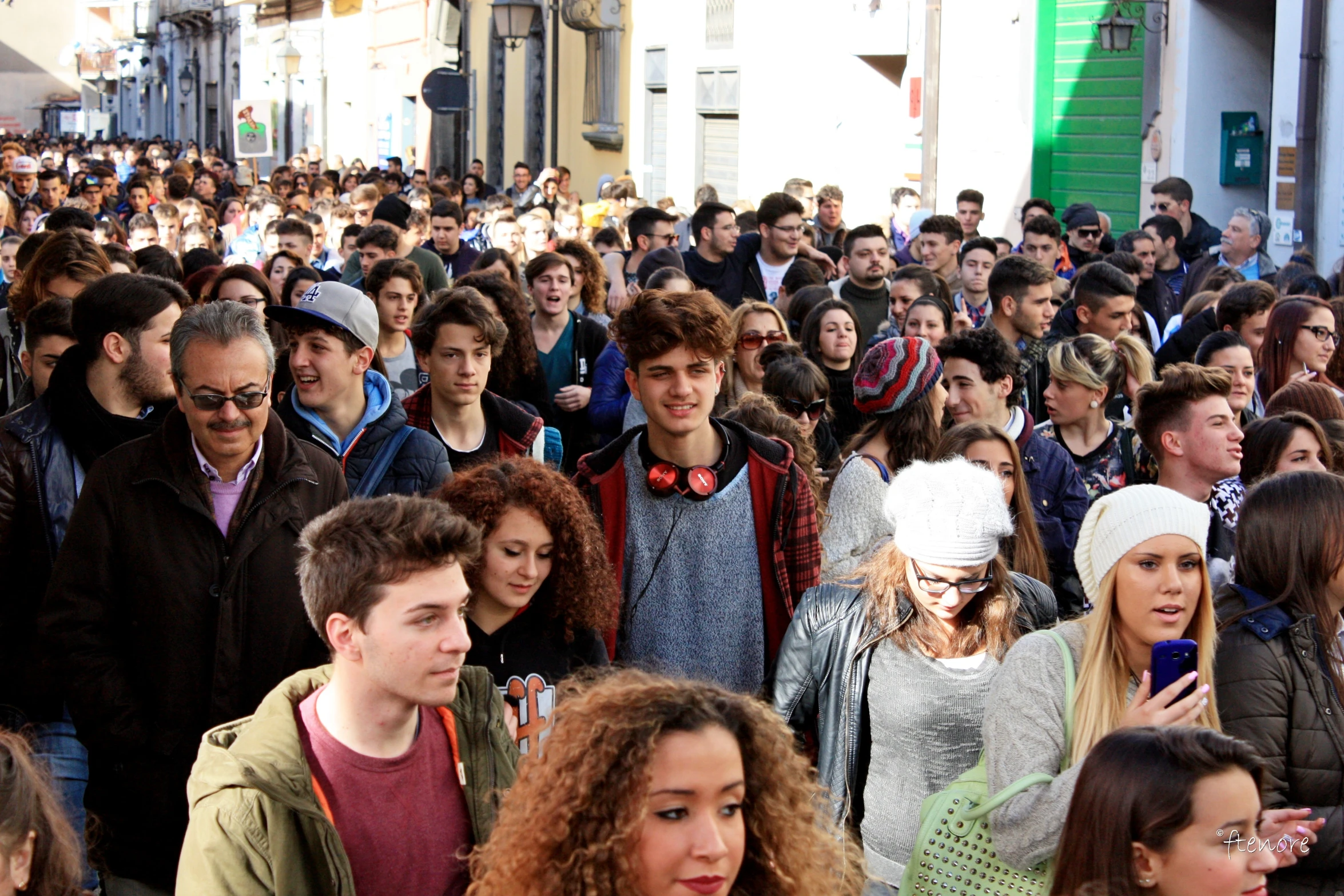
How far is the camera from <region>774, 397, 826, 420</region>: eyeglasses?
19.4ft

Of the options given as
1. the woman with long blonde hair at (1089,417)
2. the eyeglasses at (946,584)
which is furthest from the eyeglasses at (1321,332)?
the eyeglasses at (946,584)

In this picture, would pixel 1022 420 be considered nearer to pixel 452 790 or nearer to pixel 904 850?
pixel 904 850

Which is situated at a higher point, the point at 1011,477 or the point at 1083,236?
the point at 1083,236

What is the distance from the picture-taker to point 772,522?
13.5 feet

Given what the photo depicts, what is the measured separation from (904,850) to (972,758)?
0.25 m

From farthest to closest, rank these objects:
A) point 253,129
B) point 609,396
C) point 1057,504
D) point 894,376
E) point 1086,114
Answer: point 253,129
point 1086,114
point 609,396
point 1057,504
point 894,376

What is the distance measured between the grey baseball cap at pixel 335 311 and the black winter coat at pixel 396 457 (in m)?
0.30

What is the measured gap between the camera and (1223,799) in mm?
2533

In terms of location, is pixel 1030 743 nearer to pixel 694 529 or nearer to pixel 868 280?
pixel 694 529

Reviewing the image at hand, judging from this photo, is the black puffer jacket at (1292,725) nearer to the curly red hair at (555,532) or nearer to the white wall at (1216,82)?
the curly red hair at (555,532)

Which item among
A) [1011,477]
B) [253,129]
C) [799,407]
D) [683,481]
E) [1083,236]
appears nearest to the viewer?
[683,481]

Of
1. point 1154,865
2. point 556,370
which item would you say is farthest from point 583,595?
point 556,370

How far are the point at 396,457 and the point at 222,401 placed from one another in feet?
2.95

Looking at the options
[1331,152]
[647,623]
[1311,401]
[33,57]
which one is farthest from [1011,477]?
[33,57]
